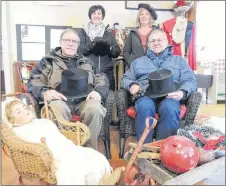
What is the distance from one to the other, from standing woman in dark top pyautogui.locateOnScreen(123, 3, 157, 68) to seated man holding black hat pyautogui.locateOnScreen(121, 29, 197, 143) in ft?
1.03

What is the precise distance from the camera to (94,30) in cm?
224

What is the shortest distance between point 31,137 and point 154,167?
1.93 feet

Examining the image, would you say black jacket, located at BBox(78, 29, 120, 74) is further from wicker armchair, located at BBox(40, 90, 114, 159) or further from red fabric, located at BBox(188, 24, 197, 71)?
red fabric, located at BBox(188, 24, 197, 71)

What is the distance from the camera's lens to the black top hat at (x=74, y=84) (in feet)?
5.21

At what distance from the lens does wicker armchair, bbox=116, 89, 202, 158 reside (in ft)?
5.43

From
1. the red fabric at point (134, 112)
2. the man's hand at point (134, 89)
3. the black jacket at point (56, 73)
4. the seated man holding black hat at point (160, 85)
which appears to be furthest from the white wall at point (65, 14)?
the red fabric at point (134, 112)

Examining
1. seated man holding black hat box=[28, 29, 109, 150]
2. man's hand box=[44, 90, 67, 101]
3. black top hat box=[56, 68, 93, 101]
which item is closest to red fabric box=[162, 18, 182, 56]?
seated man holding black hat box=[28, 29, 109, 150]

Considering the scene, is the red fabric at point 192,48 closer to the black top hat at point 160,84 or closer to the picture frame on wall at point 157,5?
the picture frame on wall at point 157,5

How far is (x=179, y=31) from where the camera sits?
8.53ft

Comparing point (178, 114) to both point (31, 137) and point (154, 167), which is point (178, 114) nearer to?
point (154, 167)

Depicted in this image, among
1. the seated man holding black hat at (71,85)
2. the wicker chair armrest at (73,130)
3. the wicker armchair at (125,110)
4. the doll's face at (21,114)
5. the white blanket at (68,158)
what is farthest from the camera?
the wicker armchair at (125,110)

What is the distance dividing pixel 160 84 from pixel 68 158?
83cm

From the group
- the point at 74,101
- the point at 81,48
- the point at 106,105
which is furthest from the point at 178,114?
the point at 81,48

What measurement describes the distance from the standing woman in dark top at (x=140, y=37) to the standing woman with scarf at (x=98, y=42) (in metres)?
0.12
